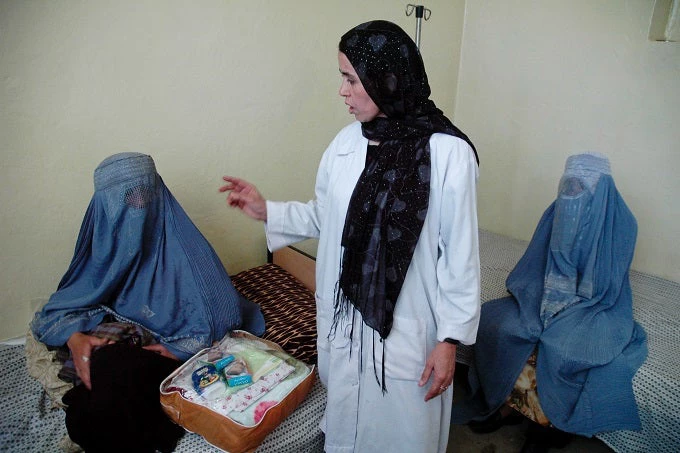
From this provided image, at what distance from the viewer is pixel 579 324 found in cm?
175

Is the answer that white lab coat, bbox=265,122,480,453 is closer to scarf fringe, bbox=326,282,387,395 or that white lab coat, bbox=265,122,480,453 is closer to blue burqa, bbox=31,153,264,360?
scarf fringe, bbox=326,282,387,395

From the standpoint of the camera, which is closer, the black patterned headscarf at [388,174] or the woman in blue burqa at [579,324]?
the black patterned headscarf at [388,174]

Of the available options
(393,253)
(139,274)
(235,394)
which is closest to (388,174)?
(393,253)

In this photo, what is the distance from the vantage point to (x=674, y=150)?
2.21 metres

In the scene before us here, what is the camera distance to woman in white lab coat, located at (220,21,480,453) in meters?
1.11

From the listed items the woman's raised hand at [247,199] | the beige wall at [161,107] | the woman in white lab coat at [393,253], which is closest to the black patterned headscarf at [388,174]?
the woman in white lab coat at [393,253]

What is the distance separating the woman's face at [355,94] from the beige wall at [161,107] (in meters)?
1.00

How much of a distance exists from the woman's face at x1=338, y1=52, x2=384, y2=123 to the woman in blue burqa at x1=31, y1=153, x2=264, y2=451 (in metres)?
0.76

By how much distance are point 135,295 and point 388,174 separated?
976mm

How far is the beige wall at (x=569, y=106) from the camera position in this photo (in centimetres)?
225

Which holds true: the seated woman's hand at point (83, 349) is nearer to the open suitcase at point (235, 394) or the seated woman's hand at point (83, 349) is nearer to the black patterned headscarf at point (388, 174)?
the open suitcase at point (235, 394)

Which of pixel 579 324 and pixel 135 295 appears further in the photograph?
pixel 579 324

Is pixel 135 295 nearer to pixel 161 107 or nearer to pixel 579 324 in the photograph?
pixel 161 107

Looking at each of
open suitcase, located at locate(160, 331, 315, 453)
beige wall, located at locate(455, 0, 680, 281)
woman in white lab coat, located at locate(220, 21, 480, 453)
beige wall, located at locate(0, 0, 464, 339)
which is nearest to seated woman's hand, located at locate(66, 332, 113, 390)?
open suitcase, located at locate(160, 331, 315, 453)
